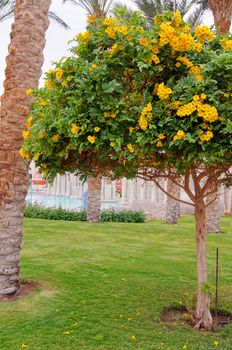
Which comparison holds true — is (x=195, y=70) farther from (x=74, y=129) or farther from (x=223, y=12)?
(x=223, y=12)

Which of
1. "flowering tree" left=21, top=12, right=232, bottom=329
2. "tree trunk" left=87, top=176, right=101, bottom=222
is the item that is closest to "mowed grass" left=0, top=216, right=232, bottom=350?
"flowering tree" left=21, top=12, right=232, bottom=329

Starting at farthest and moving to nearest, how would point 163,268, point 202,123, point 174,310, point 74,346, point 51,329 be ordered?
1. point 163,268
2. point 174,310
3. point 51,329
4. point 74,346
5. point 202,123

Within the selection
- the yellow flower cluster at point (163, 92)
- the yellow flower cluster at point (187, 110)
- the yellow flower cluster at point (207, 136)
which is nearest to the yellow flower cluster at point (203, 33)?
the yellow flower cluster at point (163, 92)

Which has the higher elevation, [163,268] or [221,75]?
[221,75]

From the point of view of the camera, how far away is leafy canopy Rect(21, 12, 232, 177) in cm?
368

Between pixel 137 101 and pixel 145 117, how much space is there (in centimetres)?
31

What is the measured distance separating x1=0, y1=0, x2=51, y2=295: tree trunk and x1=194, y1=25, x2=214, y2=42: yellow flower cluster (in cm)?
260

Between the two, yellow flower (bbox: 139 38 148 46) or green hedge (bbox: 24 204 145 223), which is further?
green hedge (bbox: 24 204 145 223)

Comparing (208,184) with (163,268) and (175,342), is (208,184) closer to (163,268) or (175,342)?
(175,342)

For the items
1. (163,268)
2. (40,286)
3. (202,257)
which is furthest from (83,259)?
(202,257)

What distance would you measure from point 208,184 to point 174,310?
70.0 inches

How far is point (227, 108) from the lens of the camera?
12.3 ft

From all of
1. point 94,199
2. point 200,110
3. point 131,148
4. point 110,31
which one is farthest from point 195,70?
point 94,199

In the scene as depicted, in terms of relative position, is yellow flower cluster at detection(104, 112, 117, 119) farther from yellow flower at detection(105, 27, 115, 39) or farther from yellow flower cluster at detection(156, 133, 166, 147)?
yellow flower at detection(105, 27, 115, 39)
